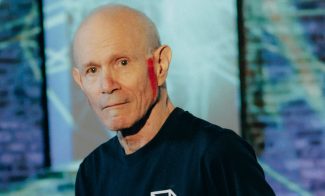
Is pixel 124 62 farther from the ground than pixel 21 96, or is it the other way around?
pixel 124 62

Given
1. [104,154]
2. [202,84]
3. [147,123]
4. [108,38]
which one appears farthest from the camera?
[202,84]

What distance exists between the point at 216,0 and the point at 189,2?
5.6 inches

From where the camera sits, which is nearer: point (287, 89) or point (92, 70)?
point (92, 70)

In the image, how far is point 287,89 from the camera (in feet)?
10.2

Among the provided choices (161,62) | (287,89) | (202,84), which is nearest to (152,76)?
(161,62)

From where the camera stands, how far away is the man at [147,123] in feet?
3.72

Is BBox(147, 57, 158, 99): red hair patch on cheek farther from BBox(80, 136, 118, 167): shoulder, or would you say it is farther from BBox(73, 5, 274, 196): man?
BBox(80, 136, 118, 167): shoulder

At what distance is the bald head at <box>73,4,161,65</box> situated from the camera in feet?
3.83

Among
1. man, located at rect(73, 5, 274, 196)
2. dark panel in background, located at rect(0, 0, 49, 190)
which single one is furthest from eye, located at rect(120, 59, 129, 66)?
A: dark panel in background, located at rect(0, 0, 49, 190)

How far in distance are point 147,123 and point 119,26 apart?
0.22m

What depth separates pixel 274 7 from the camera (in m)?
3.11

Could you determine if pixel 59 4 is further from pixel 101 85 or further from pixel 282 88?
pixel 101 85

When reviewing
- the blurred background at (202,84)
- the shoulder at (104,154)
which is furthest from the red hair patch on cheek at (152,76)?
the blurred background at (202,84)

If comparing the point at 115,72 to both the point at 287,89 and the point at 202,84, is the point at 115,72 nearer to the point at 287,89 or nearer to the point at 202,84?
the point at 202,84
